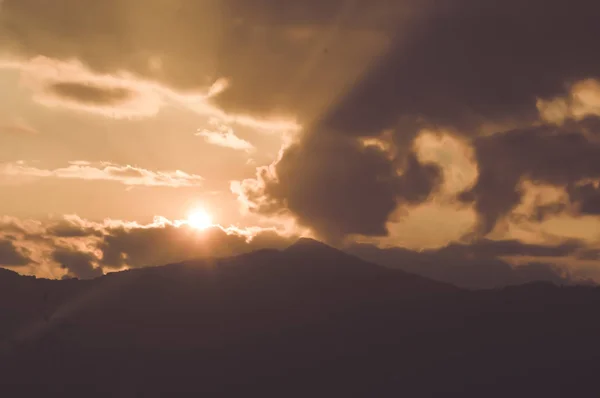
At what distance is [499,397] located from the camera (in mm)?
199500

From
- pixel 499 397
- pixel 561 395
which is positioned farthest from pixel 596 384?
pixel 499 397

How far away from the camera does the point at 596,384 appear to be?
654 ft

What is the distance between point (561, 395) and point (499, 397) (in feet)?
52.2

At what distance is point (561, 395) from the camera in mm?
198000

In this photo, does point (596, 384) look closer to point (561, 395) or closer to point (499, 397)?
point (561, 395)

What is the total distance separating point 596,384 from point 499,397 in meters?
25.7

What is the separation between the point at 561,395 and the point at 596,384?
1010 centimetres
